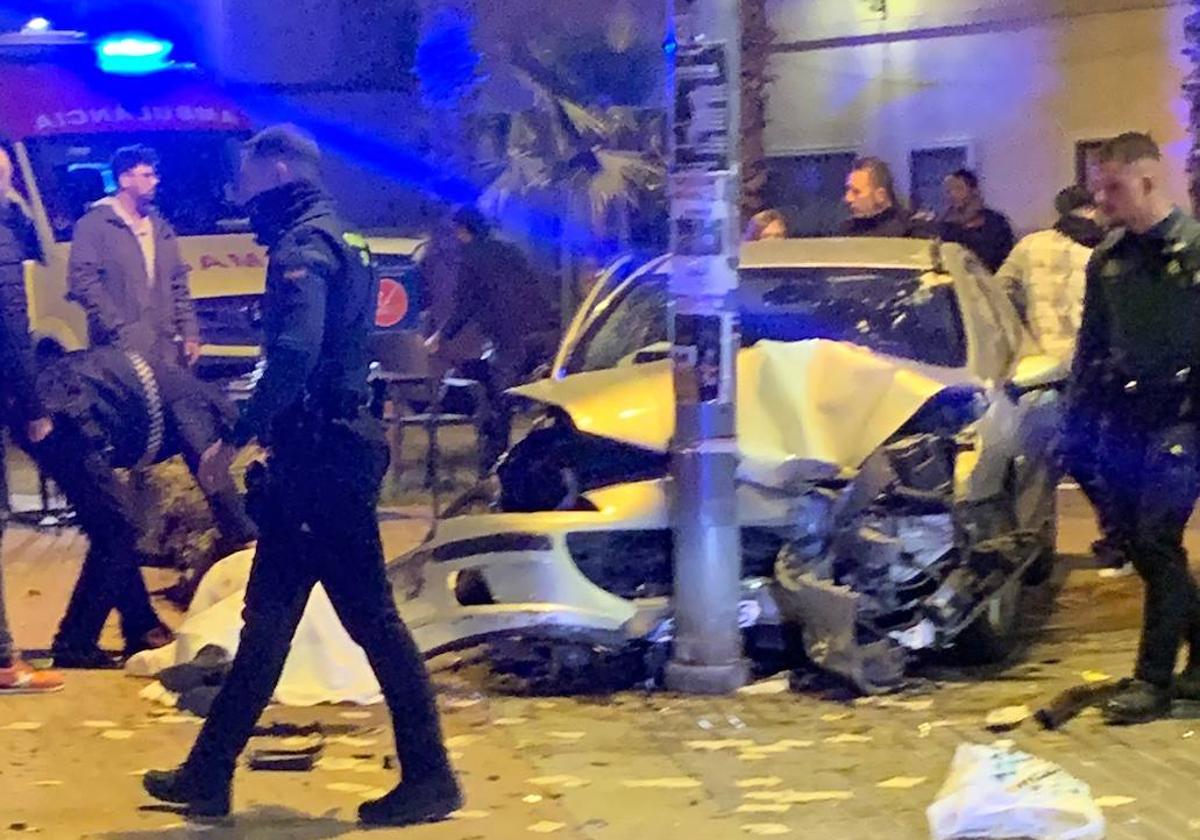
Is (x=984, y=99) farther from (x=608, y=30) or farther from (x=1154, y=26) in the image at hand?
(x=608, y=30)

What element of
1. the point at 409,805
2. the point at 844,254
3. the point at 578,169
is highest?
the point at 578,169

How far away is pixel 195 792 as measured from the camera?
581cm

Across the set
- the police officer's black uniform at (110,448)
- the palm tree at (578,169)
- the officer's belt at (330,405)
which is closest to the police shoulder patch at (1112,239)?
the officer's belt at (330,405)

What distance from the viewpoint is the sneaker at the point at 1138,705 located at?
6.84m

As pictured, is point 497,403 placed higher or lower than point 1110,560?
higher

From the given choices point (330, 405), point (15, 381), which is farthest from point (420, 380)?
point (330, 405)

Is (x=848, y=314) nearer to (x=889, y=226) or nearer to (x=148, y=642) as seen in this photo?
(x=889, y=226)

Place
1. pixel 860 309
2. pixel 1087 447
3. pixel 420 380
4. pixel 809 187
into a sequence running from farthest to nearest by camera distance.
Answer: pixel 809 187, pixel 420 380, pixel 860 309, pixel 1087 447

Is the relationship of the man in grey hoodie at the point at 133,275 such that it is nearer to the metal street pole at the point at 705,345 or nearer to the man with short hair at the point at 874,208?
the metal street pole at the point at 705,345

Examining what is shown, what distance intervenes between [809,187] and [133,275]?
1202cm

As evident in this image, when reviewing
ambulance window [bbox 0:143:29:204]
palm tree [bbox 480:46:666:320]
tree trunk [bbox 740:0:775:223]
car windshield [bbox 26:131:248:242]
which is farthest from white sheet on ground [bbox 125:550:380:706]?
tree trunk [bbox 740:0:775:223]

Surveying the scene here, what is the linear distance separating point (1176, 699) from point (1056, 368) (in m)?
1.76

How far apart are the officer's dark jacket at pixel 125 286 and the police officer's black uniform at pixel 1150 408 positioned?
14.6 feet

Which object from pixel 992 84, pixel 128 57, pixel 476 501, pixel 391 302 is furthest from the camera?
pixel 992 84
